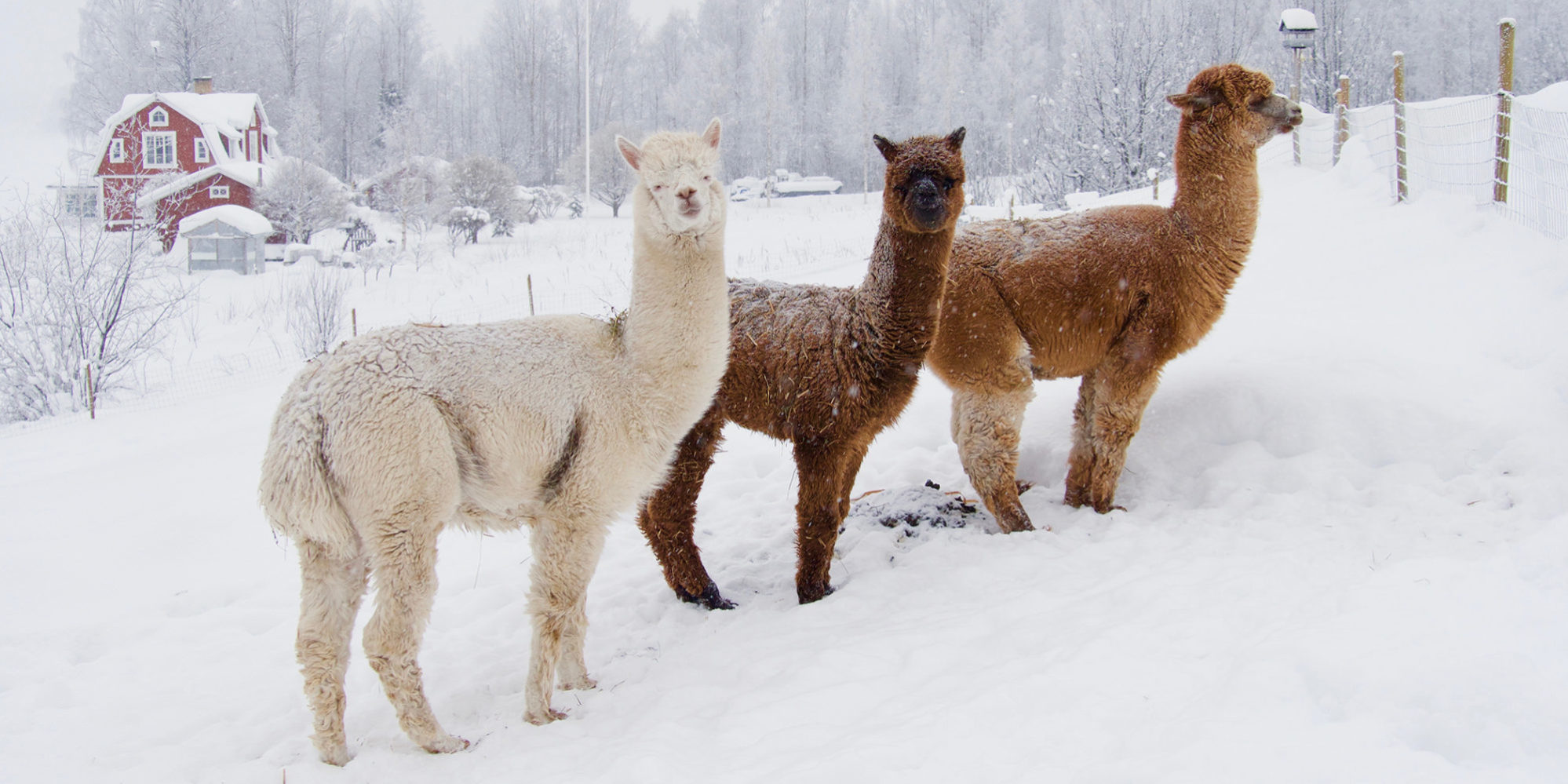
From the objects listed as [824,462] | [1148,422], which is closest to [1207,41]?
[1148,422]

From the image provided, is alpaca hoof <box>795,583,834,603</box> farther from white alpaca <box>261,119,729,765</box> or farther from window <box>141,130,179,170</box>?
window <box>141,130,179,170</box>

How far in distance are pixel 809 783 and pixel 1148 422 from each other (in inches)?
177

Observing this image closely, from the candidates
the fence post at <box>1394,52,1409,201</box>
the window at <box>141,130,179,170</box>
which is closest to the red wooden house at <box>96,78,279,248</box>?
the window at <box>141,130,179,170</box>

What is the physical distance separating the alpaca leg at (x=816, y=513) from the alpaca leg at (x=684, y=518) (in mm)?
473

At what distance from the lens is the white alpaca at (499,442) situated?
3.26 metres


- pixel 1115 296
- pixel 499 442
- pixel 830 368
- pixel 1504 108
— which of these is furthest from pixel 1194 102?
pixel 1504 108

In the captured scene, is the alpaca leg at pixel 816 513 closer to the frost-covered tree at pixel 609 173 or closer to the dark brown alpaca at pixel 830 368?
the dark brown alpaca at pixel 830 368

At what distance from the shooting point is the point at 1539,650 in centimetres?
264

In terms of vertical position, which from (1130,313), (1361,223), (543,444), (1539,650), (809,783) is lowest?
(809,783)

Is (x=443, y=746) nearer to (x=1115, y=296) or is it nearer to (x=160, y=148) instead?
(x=1115, y=296)

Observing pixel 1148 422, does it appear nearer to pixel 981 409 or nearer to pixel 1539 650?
pixel 981 409

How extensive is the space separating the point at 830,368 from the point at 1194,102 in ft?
9.37

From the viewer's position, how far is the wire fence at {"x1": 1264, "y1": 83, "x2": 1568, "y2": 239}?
7.19m

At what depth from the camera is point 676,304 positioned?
3773mm
